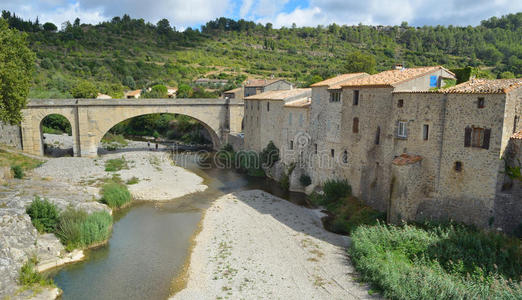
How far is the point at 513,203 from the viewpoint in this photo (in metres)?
15.4

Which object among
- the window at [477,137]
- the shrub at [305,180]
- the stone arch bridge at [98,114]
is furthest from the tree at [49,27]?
the window at [477,137]

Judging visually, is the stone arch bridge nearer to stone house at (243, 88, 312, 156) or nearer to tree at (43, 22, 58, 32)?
stone house at (243, 88, 312, 156)

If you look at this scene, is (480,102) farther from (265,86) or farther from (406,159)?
(265,86)

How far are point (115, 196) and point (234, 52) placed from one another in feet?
305

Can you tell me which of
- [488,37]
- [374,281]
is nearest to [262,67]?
[488,37]

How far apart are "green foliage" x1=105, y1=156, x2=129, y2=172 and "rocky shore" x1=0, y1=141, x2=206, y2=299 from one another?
419 mm

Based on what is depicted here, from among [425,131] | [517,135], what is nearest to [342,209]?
[425,131]

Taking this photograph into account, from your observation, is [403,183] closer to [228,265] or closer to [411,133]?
[411,133]

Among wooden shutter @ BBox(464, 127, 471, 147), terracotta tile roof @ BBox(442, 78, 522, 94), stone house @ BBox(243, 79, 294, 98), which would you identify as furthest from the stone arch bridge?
wooden shutter @ BBox(464, 127, 471, 147)

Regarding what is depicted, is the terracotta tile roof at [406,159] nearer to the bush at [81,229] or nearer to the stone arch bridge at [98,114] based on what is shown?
the bush at [81,229]

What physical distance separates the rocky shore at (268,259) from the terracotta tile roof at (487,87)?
8.85 m

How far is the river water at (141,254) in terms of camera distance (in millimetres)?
14562

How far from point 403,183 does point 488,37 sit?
88.9 meters

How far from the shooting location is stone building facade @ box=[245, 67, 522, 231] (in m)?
15.6
